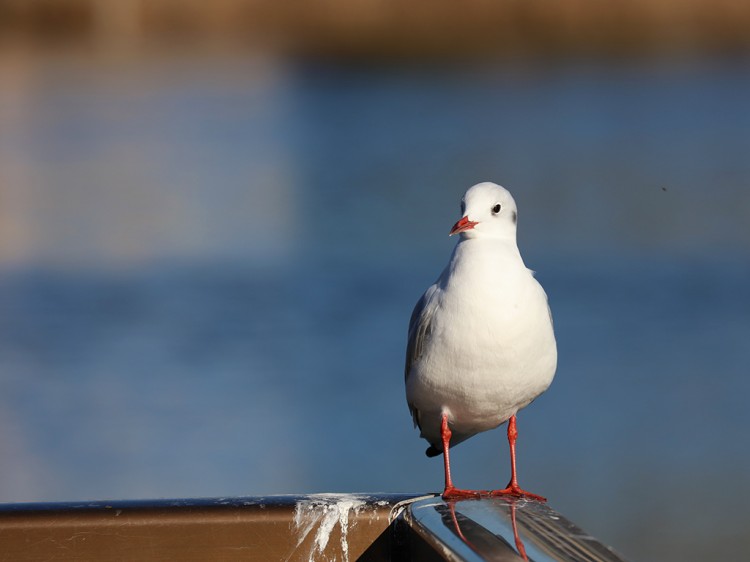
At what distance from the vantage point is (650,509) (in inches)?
230

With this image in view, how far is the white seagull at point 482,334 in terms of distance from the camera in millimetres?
2984

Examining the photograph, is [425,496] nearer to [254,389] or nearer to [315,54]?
[254,389]

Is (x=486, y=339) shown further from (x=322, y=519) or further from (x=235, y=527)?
(x=235, y=527)

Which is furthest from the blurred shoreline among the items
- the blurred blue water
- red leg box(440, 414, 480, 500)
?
red leg box(440, 414, 480, 500)

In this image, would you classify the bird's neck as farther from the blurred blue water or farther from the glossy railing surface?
the blurred blue water

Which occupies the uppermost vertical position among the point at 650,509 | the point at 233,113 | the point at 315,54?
the point at 315,54

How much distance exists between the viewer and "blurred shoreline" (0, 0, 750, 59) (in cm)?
2070

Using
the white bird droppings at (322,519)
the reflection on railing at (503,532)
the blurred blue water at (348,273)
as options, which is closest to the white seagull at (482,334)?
the white bird droppings at (322,519)

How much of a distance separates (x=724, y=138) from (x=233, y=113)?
23.9 ft

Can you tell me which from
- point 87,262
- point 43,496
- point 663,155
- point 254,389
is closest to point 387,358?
point 254,389

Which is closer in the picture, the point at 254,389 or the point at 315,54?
the point at 254,389

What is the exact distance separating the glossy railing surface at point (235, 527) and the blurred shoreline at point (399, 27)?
60.8 ft

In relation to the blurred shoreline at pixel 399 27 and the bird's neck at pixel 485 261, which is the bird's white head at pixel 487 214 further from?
the blurred shoreline at pixel 399 27

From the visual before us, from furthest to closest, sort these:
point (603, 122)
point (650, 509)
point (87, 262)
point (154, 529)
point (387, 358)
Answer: point (603, 122)
point (87, 262)
point (387, 358)
point (650, 509)
point (154, 529)
